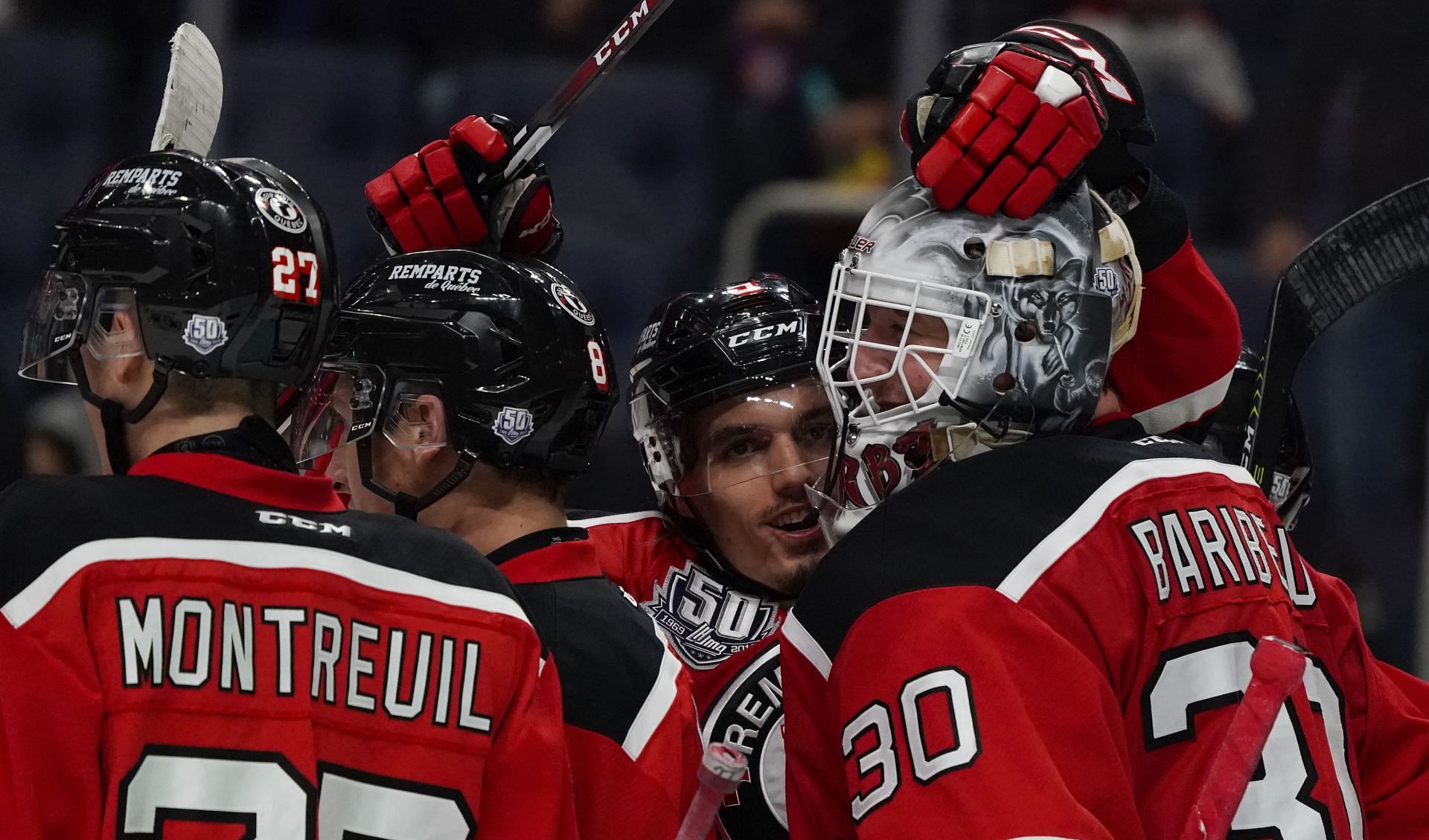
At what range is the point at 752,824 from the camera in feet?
8.38

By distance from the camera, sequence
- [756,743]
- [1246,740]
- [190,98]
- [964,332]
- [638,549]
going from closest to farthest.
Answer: [1246,740] → [964,332] → [190,98] → [756,743] → [638,549]

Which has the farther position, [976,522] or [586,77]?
[586,77]

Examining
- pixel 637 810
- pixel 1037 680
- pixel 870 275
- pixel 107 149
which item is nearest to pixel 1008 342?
pixel 870 275

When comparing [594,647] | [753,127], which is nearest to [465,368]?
[594,647]

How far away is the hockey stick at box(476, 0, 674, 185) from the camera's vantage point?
269 cm

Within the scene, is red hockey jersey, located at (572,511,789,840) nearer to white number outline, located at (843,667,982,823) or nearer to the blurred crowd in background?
white number outline, located at (843,667,982,823)

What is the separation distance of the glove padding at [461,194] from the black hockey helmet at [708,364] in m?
0.29

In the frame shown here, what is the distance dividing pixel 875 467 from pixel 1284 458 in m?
1.10

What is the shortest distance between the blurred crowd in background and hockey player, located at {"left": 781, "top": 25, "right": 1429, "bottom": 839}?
2.91 metres

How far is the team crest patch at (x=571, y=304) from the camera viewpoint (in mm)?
2410

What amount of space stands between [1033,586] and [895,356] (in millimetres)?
365

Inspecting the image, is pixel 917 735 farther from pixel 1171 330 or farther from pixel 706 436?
pixel 706 436

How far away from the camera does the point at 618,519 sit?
3.01 meters

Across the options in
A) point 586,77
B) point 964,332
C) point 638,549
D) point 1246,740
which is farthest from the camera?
point 638,549
